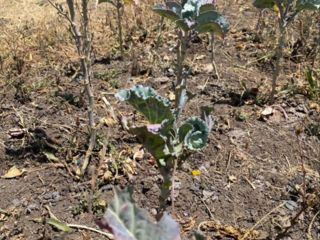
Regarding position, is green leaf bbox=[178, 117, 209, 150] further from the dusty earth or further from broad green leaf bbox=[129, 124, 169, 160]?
the dusty earth

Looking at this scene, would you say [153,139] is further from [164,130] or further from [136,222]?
[136,222]

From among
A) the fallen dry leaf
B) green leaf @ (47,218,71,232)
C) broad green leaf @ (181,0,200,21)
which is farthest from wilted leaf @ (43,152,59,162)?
the fallen dry leaf

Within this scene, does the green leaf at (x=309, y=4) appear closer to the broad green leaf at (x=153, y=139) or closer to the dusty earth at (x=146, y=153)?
the dusty earth at (x=146, y=153)

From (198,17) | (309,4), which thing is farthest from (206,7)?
(309,4)

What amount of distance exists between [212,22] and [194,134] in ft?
→ 1.70

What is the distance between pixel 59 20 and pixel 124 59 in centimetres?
86

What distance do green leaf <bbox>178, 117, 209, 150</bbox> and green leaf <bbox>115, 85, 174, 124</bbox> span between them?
0.07 metres

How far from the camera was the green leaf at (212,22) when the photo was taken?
2.09m

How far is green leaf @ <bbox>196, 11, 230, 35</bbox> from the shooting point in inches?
82.4

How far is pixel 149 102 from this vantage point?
1.76 metres

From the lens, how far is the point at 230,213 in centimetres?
221

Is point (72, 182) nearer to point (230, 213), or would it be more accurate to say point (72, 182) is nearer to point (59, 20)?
point (230, 213)

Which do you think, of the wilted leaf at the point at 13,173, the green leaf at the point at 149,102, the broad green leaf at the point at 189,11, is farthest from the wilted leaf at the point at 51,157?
the broad green leaf at the point at 189,11

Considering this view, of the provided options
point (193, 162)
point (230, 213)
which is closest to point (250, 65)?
point (193, 162)
